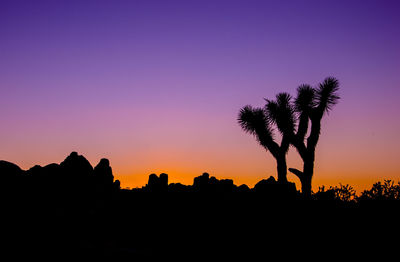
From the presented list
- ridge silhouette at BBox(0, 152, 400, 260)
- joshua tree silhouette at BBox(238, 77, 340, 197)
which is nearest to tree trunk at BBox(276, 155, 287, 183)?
joshua tree silhouette at BBox(238, 77, 340, 197)

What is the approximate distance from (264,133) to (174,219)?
35.9 feet

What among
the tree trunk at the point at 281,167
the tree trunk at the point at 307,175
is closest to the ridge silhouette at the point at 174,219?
the tree trunk at the point at 307,175

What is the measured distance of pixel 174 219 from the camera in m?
9.95

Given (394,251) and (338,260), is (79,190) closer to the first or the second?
(338,260)

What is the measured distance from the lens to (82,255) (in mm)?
7062

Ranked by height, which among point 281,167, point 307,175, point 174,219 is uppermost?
point 281,167

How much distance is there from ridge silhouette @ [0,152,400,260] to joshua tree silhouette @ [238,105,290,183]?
7.38 metres

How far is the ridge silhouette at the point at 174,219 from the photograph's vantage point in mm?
8320

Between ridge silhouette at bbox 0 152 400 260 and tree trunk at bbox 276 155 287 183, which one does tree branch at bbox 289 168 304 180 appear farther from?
ridge silhouette at bbox 0 152 400 260

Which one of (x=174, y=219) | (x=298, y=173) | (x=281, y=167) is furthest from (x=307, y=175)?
(x=174, y=219)

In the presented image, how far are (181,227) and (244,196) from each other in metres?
2.01

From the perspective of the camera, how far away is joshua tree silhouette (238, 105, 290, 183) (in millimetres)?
18688

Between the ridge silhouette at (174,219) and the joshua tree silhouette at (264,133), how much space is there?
7.38m

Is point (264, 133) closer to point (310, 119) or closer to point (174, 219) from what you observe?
point (310, 119)
